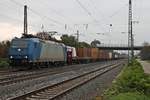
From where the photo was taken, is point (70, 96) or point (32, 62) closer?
point (70, 96)

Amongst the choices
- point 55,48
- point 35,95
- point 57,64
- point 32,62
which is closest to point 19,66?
point 32,62

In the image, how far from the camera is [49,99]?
1565 centimetres

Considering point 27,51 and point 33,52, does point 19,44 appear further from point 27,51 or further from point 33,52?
point 33,52

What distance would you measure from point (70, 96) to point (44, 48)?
87.1ft

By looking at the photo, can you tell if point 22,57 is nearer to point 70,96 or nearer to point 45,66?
point 45,66

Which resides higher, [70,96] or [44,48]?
[44,48]

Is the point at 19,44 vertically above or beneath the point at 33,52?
above

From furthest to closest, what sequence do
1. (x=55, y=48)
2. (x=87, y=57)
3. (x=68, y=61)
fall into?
(x=87, y=57) → (x=68, y=61) → (x=55, y=48)

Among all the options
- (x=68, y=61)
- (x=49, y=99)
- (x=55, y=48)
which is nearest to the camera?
(x=49, y=99)

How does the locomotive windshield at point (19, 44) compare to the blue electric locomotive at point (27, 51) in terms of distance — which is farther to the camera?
the locomotive windshield at point (19, 44)

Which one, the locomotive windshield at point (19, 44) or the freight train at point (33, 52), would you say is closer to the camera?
the freight train at point (33, 52)

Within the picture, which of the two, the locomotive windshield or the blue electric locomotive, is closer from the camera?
the blue electric locomotive

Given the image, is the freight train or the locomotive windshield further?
the locomotive windshield

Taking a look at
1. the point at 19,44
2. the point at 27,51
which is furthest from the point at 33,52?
the point at 19,44
